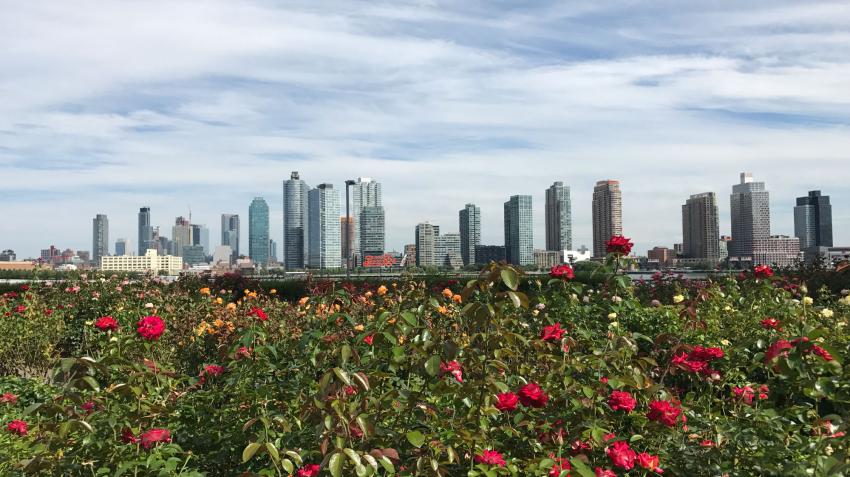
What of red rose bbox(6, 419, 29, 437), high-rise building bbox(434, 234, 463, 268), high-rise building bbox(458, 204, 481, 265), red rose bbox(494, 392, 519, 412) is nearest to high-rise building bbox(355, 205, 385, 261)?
high-rise building bbox(434, 234, 463, 268)

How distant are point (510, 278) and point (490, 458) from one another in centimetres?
78

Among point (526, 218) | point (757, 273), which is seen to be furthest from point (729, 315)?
Result: point (526, 218)

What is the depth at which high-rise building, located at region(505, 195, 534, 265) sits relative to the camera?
190 metres

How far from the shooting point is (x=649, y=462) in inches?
115

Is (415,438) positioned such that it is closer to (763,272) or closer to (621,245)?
(621,245)

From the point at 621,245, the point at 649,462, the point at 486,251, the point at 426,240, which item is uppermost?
the point at 426,240

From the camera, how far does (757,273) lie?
243 inches

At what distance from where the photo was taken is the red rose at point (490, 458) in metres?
2.89

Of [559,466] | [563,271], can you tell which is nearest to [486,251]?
[563,271]

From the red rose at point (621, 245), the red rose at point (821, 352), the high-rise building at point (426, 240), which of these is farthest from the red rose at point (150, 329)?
the high-rise building at point (426, 240)

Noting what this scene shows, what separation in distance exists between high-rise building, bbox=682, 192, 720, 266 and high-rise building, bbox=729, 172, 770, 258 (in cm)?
552

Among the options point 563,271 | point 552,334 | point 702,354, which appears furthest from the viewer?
point 563,271

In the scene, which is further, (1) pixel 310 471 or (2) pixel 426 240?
(2) pixel 426 240

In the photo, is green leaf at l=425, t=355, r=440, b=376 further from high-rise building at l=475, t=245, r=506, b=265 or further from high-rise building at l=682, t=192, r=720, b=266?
high-rise building at l=475, t=245, r=506, b=265
